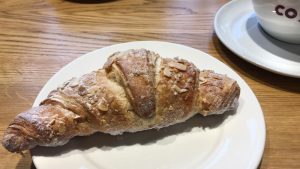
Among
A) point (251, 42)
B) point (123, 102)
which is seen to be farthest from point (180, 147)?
point (251, 42)

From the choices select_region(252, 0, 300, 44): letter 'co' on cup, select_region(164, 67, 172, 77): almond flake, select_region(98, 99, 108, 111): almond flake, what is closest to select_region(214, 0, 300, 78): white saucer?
select_region(252, 0, 300, 44): letter 'co' on cup

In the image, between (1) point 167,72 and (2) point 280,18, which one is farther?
(2) point 280,18

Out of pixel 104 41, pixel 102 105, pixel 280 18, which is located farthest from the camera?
pixel 104 41

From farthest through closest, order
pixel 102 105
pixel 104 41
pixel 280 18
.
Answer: pixel 104 41 → pixel 280 18 → pixel 102 105

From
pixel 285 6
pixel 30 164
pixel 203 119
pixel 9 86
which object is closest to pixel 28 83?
Answer: pixel 9 86

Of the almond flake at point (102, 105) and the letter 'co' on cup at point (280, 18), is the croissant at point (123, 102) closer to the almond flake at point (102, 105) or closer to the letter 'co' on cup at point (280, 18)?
the almond flake at point (102, 105)

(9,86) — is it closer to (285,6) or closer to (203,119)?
(203,119)

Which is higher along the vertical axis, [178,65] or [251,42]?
[178,65]

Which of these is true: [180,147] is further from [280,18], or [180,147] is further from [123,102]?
[280,18]
